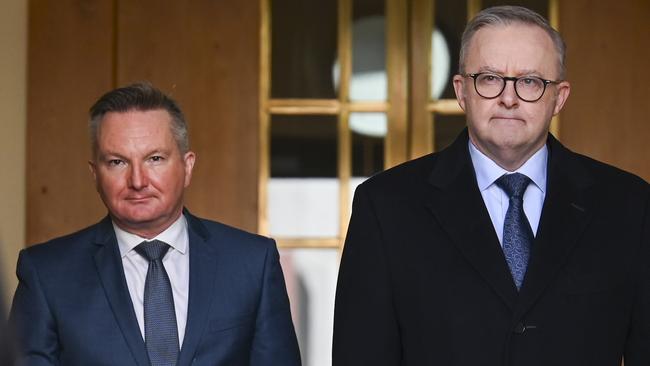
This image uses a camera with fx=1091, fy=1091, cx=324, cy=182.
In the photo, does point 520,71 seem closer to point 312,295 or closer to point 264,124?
point 264,124

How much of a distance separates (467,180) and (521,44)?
294 mm

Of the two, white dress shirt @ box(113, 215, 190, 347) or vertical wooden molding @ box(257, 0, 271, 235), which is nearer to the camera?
white dress shirt @ box(113, 215, 190, 347)

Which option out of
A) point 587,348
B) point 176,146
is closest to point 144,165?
point 176,146

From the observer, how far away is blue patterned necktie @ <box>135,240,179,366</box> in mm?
2281

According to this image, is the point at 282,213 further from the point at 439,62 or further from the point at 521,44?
the point at 521,44

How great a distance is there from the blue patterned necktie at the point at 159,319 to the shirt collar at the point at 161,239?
6cm

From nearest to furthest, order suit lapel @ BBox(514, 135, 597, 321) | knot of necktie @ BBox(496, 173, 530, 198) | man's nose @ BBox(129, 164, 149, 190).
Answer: suit lapel @ BBox(514, 135, 597, 321) < knot of necktie @ BBox(496, 173, 530, 198) < man's nose @ BBox(129, 164, 149, 190)

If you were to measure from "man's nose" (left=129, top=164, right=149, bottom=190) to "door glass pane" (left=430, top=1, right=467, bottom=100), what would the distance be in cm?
169

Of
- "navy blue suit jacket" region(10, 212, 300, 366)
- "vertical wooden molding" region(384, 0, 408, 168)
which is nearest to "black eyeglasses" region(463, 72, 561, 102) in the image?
"navy blue suit jacket" region(10, 212, 300, 366)

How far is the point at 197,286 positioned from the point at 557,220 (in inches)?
30.7

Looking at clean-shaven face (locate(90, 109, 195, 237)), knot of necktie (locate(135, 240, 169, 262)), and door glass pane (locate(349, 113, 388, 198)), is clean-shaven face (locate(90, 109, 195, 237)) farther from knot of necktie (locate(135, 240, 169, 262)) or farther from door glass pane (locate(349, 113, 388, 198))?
door glass pane (locate(349, 113, 388, 198))

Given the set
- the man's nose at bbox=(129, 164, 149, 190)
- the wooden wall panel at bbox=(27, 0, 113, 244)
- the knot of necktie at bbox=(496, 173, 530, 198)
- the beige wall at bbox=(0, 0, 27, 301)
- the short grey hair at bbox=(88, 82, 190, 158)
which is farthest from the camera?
the wooden wall panel at bbox=(27, 0, 113, 244)

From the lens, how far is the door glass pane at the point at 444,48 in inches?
151

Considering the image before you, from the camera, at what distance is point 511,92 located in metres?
2.11
